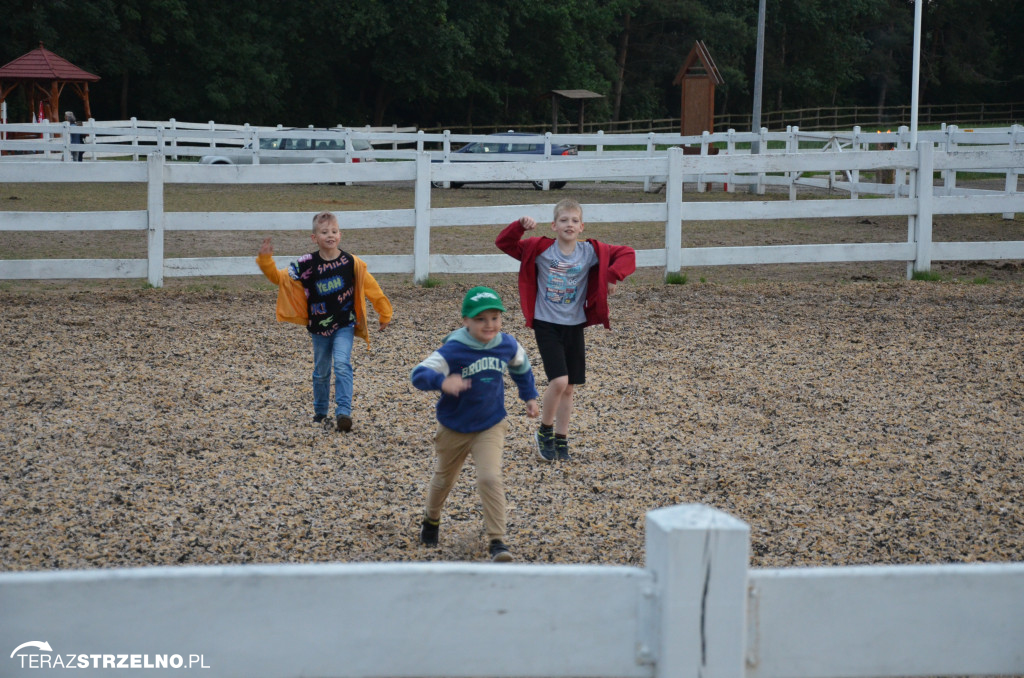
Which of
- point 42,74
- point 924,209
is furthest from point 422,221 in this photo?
point 42,74

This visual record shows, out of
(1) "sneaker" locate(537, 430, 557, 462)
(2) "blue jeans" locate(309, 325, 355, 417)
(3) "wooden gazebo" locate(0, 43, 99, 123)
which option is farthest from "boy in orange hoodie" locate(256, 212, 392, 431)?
(3) "wooden gazebo" locate(0, 43, 99, 123)

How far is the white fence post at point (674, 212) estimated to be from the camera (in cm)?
1048

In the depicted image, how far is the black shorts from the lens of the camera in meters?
5.28

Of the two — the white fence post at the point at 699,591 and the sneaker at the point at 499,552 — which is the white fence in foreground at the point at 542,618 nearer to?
the white fence post at the point at 699,591

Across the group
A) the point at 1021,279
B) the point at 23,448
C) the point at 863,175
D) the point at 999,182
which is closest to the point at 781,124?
the point at 863,175

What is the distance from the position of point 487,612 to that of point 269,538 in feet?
8.72

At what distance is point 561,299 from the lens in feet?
17.5

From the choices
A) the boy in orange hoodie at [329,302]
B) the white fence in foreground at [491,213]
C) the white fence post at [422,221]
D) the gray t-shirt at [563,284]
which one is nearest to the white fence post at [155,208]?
the white fence in foreground at [491,213]

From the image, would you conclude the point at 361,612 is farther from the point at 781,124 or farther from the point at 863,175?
the point at 781,124

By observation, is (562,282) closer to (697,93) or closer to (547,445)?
(547,445)

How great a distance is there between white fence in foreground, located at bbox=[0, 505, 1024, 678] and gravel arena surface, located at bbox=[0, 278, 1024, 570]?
2.25 metres

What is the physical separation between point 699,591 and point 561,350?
3603 millimetres

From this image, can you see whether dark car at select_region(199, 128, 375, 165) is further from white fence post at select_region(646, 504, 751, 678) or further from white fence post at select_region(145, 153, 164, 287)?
white fence post at select_region(646, 504, 751, 678)

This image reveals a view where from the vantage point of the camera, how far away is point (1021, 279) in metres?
11.1
